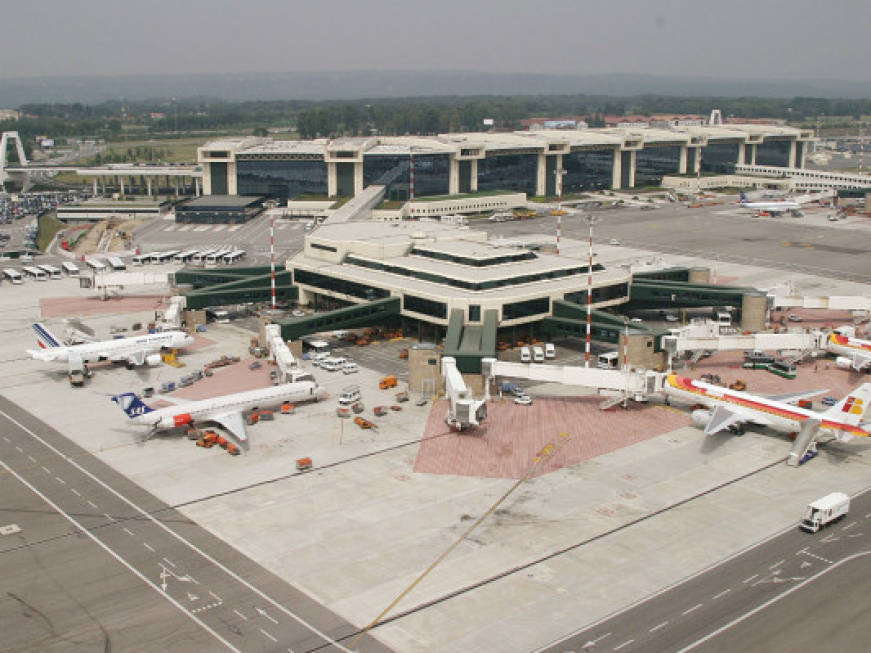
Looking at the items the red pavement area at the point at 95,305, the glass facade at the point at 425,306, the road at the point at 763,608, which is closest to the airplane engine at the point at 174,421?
the glass facade at the point at 425,306

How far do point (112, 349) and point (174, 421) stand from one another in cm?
2353

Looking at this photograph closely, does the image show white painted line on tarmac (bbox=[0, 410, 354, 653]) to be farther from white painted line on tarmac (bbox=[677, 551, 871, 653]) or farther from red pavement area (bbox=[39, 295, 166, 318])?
red pavement area (bbox=[39, 295, 166, 318])

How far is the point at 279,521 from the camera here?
59.5 m

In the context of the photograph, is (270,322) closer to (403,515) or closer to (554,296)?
(554,296)

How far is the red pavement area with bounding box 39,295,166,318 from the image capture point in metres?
121

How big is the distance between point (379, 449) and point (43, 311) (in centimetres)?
7103

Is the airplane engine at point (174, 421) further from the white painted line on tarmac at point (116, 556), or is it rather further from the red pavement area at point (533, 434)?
the red pavement area at point (533, 434)

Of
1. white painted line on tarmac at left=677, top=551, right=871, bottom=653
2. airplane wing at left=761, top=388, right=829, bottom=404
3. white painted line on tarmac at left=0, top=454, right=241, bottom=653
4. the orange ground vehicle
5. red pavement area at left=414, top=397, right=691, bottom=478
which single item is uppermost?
airplane wing at left=761, top=388, right=829, bottom=404

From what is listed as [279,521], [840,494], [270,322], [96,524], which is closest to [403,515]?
[279,521]

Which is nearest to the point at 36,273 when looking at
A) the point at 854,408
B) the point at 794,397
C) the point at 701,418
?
the point at 701,418

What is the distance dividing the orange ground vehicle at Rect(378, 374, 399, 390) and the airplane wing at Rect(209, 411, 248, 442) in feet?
52.4

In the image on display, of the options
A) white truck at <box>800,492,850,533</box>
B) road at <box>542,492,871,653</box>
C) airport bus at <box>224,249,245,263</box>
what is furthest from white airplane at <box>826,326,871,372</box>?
airport bus at <box>224,249,245,263</box>

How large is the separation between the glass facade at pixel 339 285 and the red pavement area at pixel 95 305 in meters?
20.8

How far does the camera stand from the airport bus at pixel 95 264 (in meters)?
147
